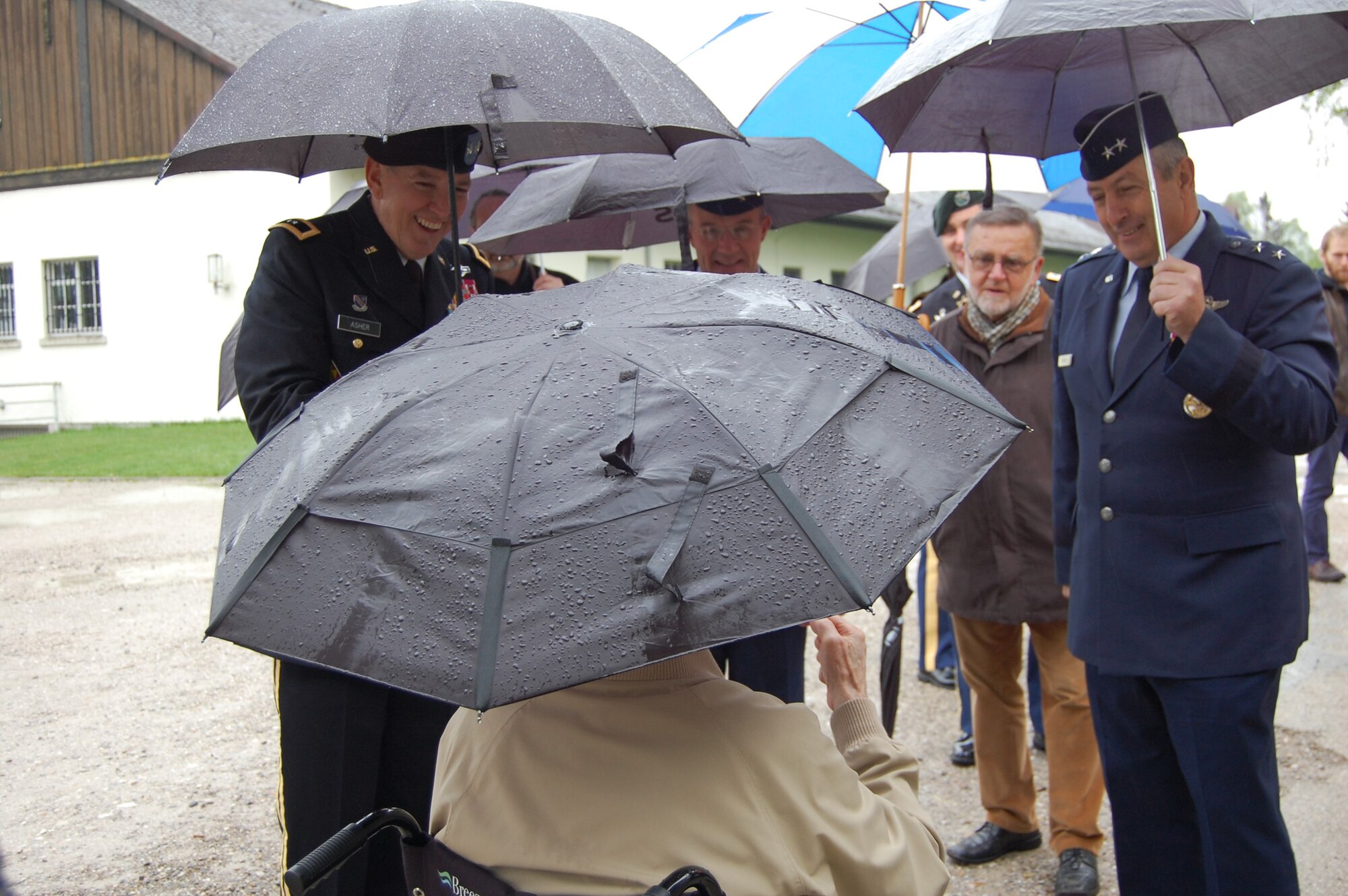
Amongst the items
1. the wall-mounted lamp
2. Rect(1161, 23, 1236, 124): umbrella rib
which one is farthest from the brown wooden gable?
Rect(1161, 23, 1236, 124): umbrella rib

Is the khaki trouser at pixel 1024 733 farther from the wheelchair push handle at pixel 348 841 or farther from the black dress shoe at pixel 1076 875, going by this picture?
the wheelchair push handle at pixel 348 841

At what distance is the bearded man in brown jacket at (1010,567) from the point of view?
150 inches

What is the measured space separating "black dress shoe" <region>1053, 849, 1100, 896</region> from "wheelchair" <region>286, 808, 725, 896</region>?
8.14 feet

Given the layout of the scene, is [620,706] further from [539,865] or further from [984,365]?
[984,365]

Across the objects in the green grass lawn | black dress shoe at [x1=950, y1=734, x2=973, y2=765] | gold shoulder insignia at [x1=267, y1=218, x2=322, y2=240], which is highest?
gold shoulder insignia at [x1=267, y1=218, x2=322, y2=240]

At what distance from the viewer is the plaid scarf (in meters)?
3.97

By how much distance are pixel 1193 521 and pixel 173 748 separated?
13.3ft

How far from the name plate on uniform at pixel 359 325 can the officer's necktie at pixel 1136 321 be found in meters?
1.78

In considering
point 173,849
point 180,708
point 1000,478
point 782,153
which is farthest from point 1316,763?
point 180,708

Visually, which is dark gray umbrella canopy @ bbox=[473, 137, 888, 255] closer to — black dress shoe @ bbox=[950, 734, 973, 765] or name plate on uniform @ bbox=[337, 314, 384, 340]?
name plate on uniform @ bbox=[337, 314, 384, 340]

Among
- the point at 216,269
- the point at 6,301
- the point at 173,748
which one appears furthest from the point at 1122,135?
the point at 6,301

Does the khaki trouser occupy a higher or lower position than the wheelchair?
lower

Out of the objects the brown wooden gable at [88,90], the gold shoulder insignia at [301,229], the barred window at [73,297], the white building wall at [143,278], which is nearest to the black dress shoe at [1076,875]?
the gold shoulder insignia at [301,229]

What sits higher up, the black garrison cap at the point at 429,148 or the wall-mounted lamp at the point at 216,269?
the black garrison cap at the point at 429,148
